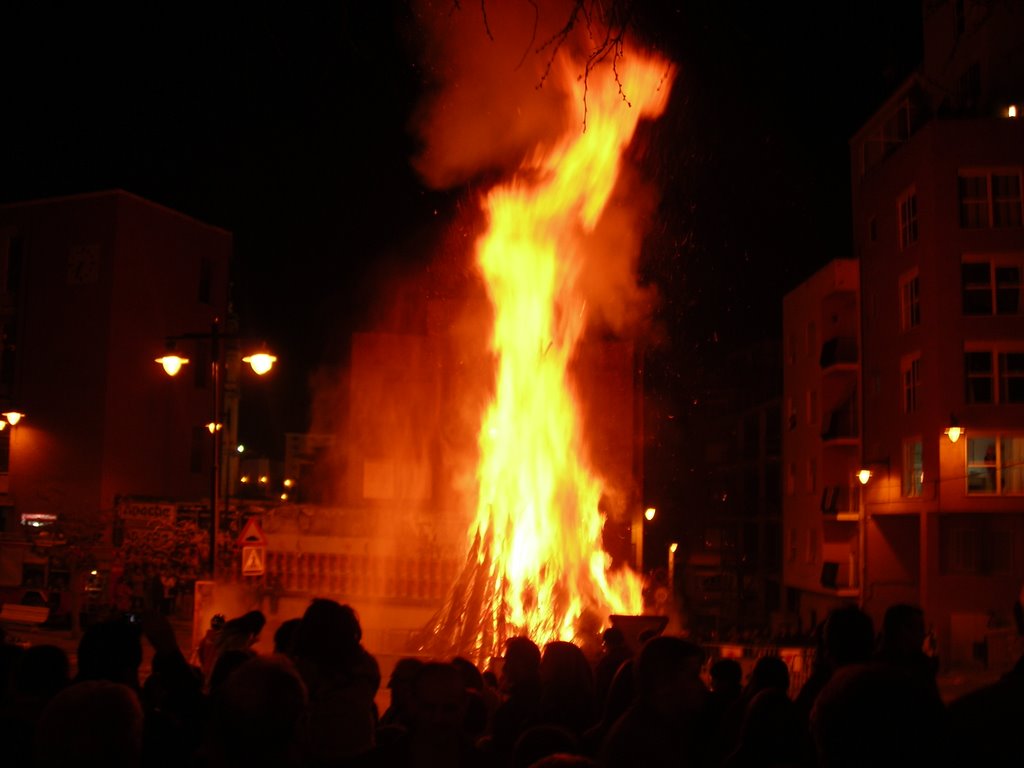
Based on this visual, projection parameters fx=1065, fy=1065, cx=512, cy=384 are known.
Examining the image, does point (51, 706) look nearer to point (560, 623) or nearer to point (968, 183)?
point (560, 623)

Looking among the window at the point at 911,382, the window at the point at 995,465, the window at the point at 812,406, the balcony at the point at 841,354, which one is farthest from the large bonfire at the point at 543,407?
the window at the point at 812,406

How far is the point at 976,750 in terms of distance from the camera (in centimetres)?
316

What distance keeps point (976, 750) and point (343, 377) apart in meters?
35.8

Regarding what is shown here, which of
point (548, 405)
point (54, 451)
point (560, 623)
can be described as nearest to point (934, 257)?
point (548, 405)

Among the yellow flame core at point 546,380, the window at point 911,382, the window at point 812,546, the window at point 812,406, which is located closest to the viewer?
the yellow flame core at point 546,380

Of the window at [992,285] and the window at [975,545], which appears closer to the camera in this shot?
the window at [992,285]

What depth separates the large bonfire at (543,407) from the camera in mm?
16281

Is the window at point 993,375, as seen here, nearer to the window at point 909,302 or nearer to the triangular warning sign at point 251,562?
the window at point 909,302

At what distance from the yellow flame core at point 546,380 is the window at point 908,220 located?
44.8 feet

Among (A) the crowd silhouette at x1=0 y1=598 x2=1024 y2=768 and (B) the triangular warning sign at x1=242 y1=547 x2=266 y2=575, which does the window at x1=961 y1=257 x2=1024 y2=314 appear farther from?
(A) the crowd silhouette at x1=0 y1=598 x2=1024 y2=768

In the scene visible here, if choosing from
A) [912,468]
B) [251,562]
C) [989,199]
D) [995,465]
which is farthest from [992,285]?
[251,562]

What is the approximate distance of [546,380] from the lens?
17.8 metres

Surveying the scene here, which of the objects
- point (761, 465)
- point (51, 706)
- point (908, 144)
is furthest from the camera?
point (761, 465)

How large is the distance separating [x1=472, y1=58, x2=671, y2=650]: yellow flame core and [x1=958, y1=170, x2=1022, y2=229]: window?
525 inches
